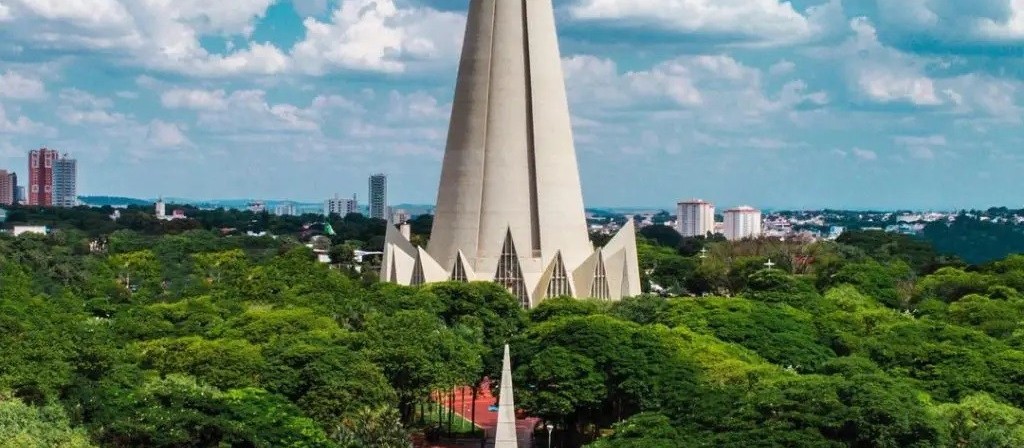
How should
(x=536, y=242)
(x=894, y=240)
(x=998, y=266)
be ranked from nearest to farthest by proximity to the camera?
1. (x=536, y=242)
2. (x=998, y=266)
3. (x=894, y=240)

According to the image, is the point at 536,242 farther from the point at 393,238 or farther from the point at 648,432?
the point at 648,432

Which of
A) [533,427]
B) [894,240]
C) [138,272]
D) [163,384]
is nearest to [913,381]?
[533,427]

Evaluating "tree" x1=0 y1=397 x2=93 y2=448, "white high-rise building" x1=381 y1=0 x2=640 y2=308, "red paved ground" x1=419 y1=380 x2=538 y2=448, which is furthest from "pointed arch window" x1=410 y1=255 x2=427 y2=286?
"tree" x1=0 y1=397 x2=93 y2=448

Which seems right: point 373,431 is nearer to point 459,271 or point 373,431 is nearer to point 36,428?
point 36,428

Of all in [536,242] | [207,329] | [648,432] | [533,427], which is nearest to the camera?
[648,432]

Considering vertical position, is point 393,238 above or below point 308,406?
above

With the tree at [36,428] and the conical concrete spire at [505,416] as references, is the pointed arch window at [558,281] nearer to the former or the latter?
the tree at [36,428]

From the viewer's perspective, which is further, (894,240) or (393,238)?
(894,240)
